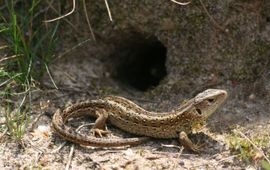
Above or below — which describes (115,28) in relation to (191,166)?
above

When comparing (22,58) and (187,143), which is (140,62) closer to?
(22,58)

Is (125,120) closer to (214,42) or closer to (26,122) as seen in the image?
(26,122)

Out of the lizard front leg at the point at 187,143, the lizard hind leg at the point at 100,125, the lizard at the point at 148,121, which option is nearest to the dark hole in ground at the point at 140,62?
the lizard hind leg at the point at 100,125

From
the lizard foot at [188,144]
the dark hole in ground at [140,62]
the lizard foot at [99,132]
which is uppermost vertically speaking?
the dark hole in ground at [140,62]

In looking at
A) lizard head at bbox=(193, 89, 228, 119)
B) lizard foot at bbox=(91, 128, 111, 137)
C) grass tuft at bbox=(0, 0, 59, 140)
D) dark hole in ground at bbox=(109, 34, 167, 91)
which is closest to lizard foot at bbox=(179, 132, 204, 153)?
lizard head at bbox=(193, 89, 228, 119)

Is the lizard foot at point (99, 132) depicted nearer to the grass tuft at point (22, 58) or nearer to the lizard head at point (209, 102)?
the grass tuft at point (22, 58)

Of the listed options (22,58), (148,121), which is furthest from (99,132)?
(22,58)

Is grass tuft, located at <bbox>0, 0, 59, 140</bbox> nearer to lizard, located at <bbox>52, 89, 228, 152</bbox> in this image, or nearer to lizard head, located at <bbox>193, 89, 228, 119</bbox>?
lizard, located at <bbox>52, 89, 228, 152</bbox>

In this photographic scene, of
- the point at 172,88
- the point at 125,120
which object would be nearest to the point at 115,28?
the point at 172,88
